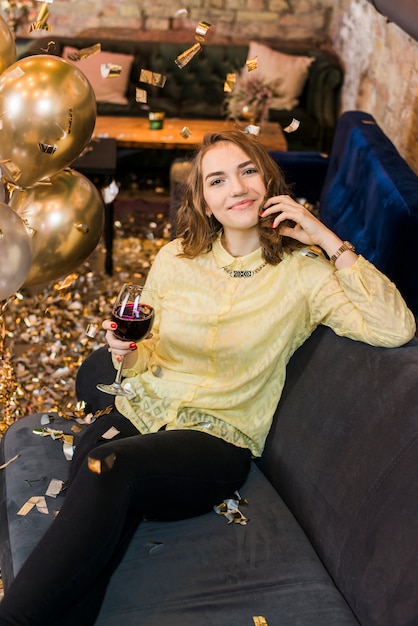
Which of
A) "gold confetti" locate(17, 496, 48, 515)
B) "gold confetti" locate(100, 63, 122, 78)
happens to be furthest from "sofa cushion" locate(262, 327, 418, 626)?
"gold confetti" locate(100, 63, 122, 78)

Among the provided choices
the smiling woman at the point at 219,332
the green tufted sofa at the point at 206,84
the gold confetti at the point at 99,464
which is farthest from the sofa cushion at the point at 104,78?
the gold confetti at the point at 99,464

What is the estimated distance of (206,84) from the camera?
21.5ft

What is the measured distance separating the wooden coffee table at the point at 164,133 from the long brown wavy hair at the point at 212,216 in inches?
110

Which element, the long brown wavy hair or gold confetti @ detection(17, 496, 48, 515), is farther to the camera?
the long brown wavy hair

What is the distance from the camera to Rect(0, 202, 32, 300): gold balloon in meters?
2.06

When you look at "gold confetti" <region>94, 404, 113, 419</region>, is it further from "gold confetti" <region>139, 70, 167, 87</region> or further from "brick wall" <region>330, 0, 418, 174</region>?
"brick wall" <region>330, 0, 418, 174</region>

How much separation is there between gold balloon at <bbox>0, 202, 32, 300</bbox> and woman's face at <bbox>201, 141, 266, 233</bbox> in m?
0.49

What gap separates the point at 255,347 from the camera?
2.15 m

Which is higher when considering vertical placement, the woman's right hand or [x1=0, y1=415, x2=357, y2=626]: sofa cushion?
the woman's right hand

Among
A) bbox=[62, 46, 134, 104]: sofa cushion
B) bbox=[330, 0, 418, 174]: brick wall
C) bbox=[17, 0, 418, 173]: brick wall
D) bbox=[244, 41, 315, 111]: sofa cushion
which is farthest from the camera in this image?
bbox=[17, 0, 418, 173]: brick wall

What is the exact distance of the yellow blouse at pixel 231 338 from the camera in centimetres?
210

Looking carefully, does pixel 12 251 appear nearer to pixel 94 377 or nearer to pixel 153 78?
pixel 94 377

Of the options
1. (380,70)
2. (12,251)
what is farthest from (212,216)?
(380,70)

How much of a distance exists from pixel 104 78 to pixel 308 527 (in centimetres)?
484
